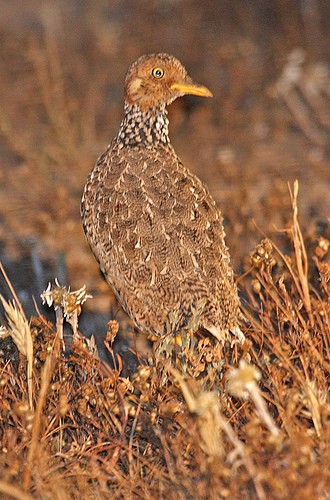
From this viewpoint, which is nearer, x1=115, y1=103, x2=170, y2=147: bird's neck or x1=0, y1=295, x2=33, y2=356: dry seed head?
x1=0, y1=295, x2=33, y2=356: dry seed head

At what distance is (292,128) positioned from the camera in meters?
9.90

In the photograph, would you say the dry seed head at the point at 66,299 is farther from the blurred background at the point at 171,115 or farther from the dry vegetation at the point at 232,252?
the blurred background at the point at 171,115

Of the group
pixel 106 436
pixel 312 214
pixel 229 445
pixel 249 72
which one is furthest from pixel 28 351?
pixel 249 72

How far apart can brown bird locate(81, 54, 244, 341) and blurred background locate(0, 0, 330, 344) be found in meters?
0.63

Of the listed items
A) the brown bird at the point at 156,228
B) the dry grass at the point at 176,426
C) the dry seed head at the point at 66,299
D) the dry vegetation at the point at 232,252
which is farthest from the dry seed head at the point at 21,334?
the brown bird at the point at 156,228

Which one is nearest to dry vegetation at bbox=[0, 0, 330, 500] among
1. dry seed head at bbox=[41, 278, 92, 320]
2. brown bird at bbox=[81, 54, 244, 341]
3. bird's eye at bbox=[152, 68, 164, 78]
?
dry seed head at bbox=[41, 278, 92, 320]

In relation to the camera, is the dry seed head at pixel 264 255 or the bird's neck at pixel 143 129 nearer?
the dry seed head at pixel 264 255

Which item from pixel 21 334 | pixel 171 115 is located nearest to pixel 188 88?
pixel 21 334

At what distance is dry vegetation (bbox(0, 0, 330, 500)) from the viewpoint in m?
3.79

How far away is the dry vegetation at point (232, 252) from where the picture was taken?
3.79m

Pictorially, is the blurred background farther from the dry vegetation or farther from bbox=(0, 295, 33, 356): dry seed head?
bbox=(0, 295, 33, 356): dry seed head

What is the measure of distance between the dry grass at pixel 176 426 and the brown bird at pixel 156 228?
0.28m

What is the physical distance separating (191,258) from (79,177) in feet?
13.4

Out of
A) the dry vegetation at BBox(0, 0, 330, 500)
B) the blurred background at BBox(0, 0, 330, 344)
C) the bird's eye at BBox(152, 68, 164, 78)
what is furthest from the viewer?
the blurred background at BBox(0, 0, 330, 344)
